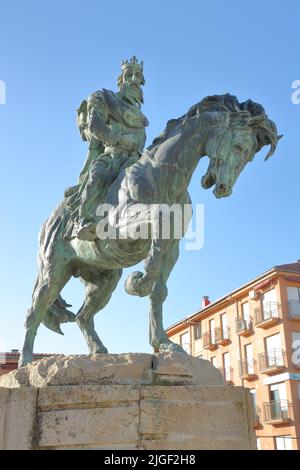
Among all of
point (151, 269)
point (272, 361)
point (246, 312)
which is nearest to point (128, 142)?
point (151, 269)

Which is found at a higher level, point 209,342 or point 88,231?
point 209,342

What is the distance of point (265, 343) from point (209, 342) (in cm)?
522

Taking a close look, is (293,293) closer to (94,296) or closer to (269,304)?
(269,304)

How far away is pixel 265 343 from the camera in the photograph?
3231cm

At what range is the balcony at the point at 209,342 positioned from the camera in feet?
119

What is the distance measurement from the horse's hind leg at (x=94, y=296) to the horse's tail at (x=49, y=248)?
0.45ft

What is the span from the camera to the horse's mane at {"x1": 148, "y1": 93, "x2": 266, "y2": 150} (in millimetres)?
5227

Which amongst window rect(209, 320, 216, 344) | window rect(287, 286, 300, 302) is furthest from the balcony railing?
window rect(209, 320, 216, 344)

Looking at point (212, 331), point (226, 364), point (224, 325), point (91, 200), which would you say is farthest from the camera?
point (212, 331)

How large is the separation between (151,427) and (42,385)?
3.09ft

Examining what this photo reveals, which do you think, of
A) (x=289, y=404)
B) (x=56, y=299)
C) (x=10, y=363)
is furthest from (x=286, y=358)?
(x=56, y=299)

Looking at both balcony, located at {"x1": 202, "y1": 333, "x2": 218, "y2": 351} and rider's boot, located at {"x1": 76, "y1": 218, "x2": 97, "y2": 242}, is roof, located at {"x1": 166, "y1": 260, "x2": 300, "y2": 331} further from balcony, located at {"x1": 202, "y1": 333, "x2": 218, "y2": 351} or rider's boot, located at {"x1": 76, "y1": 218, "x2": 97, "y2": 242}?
rider's boot, located at {"x1": 76, "y1": 218, "x2": 97, "y2": 242}

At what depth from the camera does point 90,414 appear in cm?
409
